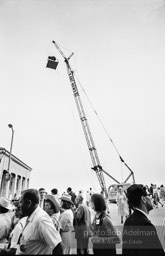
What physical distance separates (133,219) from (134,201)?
0.24 m

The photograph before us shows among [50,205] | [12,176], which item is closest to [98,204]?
[50,205]

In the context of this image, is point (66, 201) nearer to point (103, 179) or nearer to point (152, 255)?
point (152, 255)

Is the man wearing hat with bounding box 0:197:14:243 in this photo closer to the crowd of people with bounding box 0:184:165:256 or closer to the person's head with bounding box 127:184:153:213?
the crowd of people with bounding box 0:184:165:256

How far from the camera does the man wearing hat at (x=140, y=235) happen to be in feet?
5.70

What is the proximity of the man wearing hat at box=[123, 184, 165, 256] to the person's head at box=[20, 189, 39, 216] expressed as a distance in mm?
1266

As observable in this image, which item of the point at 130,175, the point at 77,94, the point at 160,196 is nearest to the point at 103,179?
the point at 130,175

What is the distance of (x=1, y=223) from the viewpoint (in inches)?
125

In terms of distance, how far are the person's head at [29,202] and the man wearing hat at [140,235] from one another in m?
1.27

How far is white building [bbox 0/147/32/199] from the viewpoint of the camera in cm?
2145

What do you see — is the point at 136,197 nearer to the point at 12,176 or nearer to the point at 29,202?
the point at 29,202

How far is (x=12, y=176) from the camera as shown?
88.3ft

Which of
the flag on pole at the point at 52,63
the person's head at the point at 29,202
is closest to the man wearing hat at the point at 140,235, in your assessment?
the person's head at the point at 29,202

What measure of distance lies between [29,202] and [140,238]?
1496mm

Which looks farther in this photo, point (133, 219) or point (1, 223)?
point (1, 223)
